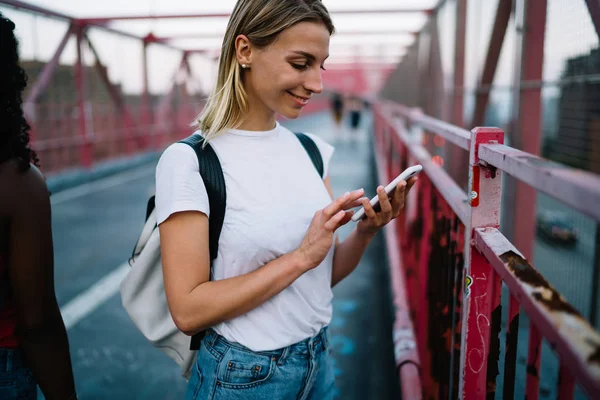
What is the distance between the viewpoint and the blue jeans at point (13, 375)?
1.39m

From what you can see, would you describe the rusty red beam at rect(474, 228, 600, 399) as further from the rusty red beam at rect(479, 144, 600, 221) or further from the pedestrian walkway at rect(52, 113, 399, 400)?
the pedestrian walkway at rect(52, 113, 399, 400)

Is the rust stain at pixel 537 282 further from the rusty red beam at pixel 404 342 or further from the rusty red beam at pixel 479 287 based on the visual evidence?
the rusty red beam at pixel 404 342

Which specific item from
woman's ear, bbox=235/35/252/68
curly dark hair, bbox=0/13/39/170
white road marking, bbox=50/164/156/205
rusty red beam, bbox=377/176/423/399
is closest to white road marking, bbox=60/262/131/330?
rusty red beam, bbox=377/176/423/399

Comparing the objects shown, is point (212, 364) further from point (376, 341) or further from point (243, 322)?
point (376, 341)

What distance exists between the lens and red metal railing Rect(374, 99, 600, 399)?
743 mm

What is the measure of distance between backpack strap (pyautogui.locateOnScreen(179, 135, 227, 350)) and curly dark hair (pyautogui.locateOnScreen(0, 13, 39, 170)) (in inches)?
15.7

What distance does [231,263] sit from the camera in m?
1.46

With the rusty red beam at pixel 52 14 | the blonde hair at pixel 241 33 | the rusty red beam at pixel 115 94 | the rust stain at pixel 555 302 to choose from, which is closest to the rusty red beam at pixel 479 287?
the rust stain at pixel 555 302

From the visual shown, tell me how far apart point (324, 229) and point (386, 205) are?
0.21 meters

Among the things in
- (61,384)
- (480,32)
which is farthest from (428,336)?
(480,32)

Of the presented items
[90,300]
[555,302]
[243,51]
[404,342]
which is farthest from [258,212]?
[90,300]

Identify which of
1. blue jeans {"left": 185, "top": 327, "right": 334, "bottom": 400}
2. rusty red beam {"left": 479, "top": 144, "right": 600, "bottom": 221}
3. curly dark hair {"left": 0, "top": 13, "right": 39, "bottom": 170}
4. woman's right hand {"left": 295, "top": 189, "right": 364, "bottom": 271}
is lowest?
blue jeans {"left": 185, "top": 327, "right": 334, "bottom": 400}

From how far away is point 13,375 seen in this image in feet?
4.60

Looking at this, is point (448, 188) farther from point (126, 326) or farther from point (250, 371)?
point (126, 326)
